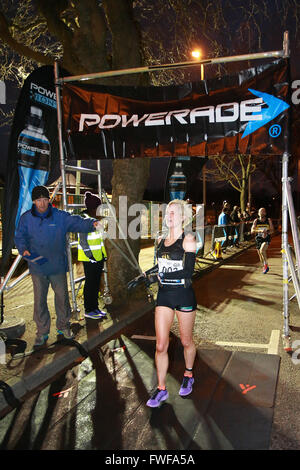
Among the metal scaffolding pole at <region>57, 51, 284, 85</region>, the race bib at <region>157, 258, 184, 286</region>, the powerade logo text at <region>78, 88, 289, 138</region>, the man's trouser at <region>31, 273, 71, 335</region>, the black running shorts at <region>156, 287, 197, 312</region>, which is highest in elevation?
the metal scaffolding pole at <region>57, 51, 284, 85</region>

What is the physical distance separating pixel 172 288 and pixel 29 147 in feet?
11.6

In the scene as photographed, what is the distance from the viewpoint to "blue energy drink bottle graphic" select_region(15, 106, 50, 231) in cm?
554

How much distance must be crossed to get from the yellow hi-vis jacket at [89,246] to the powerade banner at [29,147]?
109 centimetres

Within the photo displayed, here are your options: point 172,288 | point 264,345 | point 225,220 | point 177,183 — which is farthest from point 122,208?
point 225,220

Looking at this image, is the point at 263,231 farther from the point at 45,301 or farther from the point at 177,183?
the point at 45,301

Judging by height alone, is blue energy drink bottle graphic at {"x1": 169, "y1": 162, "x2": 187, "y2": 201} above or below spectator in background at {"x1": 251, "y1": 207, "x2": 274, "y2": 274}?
above

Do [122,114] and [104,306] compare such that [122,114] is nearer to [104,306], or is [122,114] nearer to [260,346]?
[104,306]

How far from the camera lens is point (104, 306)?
7.28 metres

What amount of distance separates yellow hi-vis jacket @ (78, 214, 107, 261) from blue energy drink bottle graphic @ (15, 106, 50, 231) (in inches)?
41.5

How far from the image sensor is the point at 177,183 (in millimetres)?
12469

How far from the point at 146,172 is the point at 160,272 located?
4379 mm

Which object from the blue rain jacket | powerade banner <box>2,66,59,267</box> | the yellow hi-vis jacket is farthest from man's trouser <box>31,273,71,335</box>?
the yellow hi-vis jacket

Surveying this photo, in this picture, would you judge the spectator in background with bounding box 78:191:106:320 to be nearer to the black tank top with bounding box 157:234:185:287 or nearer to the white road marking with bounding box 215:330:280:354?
the white road marking with bounding box 215:330:280:354

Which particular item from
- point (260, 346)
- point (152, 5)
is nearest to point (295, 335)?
point (260, 346)
